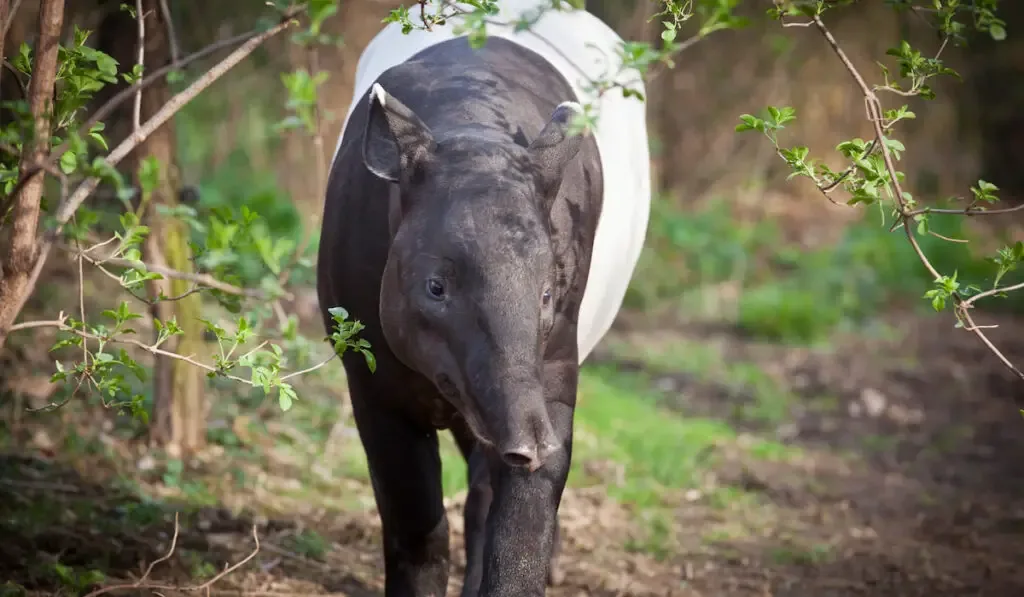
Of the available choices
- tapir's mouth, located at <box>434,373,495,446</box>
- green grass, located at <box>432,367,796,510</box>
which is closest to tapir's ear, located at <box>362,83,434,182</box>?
tapir's mouth, located at <box>434,373,495,446</box>

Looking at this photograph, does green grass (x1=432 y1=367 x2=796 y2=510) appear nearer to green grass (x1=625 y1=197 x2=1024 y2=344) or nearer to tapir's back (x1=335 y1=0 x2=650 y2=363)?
tapir's back (x1=335 y1=0 x2=650 y2=363)

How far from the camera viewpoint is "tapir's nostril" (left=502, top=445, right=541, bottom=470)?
267 centimetres

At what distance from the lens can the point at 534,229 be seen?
3016 millimetres

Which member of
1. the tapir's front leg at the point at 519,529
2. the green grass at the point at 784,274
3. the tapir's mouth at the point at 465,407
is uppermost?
the green grass at the point at 784,274

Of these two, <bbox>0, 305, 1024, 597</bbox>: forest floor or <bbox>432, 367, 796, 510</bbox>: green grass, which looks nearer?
<bbox>0, 305, 1024, 597</bbox>: forest floor

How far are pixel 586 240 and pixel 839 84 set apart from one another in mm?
11073

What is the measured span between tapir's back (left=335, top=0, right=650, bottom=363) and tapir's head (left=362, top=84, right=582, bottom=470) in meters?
0.81

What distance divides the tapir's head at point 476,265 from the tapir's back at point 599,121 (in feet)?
2.66

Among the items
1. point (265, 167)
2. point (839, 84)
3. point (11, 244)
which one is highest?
point (839, 84)

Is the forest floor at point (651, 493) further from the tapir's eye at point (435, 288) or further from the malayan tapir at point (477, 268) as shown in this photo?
the tapir's eye at point (435, 288)

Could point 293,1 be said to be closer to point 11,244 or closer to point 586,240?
point 11,244

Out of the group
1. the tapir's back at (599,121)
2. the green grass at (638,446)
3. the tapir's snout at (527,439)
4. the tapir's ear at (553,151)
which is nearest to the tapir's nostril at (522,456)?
the tapir's snout at (527,439)

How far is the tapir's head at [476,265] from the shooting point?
280cm

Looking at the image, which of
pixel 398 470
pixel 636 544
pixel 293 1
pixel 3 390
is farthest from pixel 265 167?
pixel 293 1
